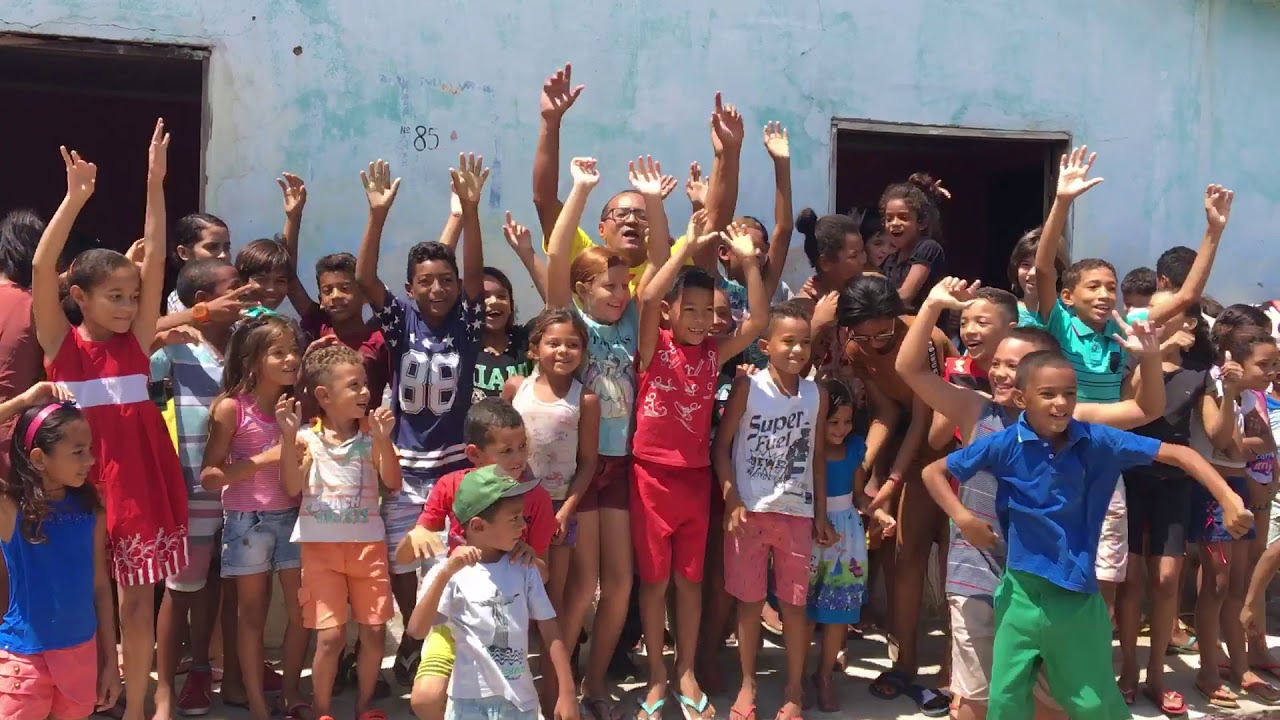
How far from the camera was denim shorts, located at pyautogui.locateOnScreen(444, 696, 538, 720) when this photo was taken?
3.30m

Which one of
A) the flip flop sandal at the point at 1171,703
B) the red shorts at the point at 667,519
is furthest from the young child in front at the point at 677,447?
the flip flop sandal at the point at 1171,703

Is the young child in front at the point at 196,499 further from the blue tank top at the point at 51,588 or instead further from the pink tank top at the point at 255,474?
the blue tank top at the point at 51,588

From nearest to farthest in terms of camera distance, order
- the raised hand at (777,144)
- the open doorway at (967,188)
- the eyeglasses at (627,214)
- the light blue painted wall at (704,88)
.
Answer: the eyeglasses at (627,214) → the raised hand at (777,144) → the light blue painted wall at (704,88) → the open doorway at (967,188)

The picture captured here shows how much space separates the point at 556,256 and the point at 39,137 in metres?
6.92

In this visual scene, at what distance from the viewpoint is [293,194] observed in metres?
4.87

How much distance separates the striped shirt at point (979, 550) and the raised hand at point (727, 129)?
4.88ft

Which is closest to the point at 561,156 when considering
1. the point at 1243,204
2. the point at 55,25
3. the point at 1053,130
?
the point at 55,25

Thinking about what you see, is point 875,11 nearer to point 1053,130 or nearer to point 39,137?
A: point 1053,130

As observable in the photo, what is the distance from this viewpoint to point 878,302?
14.1ft

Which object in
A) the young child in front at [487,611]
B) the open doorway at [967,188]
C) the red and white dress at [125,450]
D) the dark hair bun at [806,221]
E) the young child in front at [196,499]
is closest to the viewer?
the young child in front at [487,611]

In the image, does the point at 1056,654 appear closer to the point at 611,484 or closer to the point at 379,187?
the point at 611,484

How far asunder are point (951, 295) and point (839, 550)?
106 cm

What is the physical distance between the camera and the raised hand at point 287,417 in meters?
3.65

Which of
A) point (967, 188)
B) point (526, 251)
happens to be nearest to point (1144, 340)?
point (526, 251)
